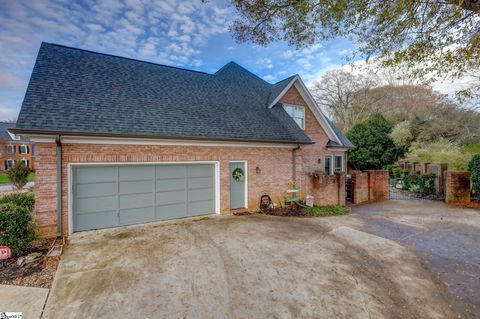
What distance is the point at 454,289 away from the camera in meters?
3.97

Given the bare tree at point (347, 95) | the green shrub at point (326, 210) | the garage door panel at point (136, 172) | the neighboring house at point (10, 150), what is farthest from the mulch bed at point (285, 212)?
the neighboring house at point (10, 150)

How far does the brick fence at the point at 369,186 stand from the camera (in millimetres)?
11539

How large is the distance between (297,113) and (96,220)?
35.4ft

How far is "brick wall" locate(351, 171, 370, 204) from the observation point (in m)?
11.5

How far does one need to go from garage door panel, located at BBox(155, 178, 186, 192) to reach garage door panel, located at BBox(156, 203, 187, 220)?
61 cm

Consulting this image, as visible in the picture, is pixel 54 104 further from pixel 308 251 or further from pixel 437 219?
pixel 437 219

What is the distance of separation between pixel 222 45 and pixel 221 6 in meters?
6.16

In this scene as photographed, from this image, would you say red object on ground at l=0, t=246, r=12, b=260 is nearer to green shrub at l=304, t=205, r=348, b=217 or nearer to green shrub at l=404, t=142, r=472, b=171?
green shrub at l=304, t=205, r=348, b=217

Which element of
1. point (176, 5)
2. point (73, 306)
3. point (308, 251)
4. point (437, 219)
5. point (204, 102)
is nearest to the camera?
point (73, 306)

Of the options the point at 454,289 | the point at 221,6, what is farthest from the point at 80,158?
the point at 454,289

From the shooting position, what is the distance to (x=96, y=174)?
22.0ft

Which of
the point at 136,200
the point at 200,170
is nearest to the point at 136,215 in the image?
the point at 136,200

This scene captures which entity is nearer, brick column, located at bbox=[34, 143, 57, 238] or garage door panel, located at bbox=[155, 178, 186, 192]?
brick column, located at bbox=[34, 143, 57, 238]

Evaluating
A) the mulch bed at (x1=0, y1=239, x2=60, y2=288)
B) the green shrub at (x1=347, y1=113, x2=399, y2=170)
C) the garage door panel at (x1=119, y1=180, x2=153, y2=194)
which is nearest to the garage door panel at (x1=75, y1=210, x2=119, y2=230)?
the garage door panel at (x1=119, y1=180, x2=153, y2=194)
